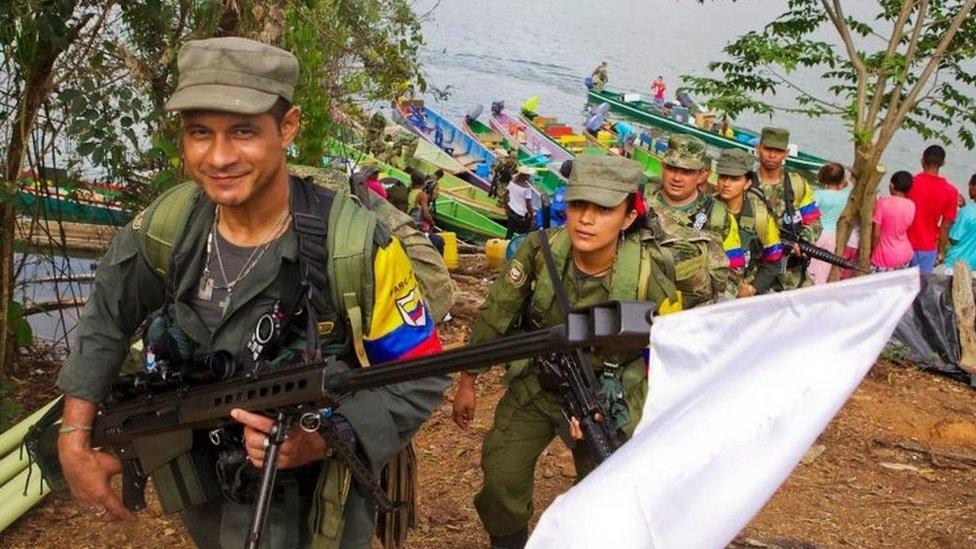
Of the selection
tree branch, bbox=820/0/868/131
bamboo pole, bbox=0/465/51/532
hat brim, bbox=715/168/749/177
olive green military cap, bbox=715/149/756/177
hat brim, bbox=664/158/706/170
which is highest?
tree branch, bbox=820/0/868/131

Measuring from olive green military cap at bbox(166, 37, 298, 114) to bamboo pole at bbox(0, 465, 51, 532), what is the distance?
2.59m

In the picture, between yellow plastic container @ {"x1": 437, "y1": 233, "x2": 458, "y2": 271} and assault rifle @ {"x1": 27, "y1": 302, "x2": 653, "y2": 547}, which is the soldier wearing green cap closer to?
assault rifle @ {"x1": 27, "y1": 302, "x2": 653, "y2": 547}

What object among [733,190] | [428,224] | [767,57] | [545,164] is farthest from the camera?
[545,164]

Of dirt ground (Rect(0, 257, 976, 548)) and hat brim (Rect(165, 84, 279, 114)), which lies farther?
dirt ground (Rect(0, 257, 976, 548))

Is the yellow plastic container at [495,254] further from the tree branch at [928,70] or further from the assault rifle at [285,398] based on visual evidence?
the assault rifle at [285,398]

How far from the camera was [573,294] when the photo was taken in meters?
4.04

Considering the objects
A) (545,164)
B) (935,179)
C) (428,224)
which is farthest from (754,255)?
(545,164)

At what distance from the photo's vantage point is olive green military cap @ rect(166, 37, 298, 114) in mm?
2342

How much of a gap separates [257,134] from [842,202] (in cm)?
819

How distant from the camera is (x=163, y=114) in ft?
16.6

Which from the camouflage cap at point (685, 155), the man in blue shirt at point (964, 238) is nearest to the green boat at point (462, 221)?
the man in blue shirt at point (964, 238)

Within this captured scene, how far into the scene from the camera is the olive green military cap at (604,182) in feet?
12.6

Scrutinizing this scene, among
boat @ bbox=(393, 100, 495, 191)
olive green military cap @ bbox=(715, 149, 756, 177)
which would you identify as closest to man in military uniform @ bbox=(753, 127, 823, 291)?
olive green military cap @ bbox=(715, 149, 756, 177)

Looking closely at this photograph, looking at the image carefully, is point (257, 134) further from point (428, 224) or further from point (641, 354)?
point (428, 224)
